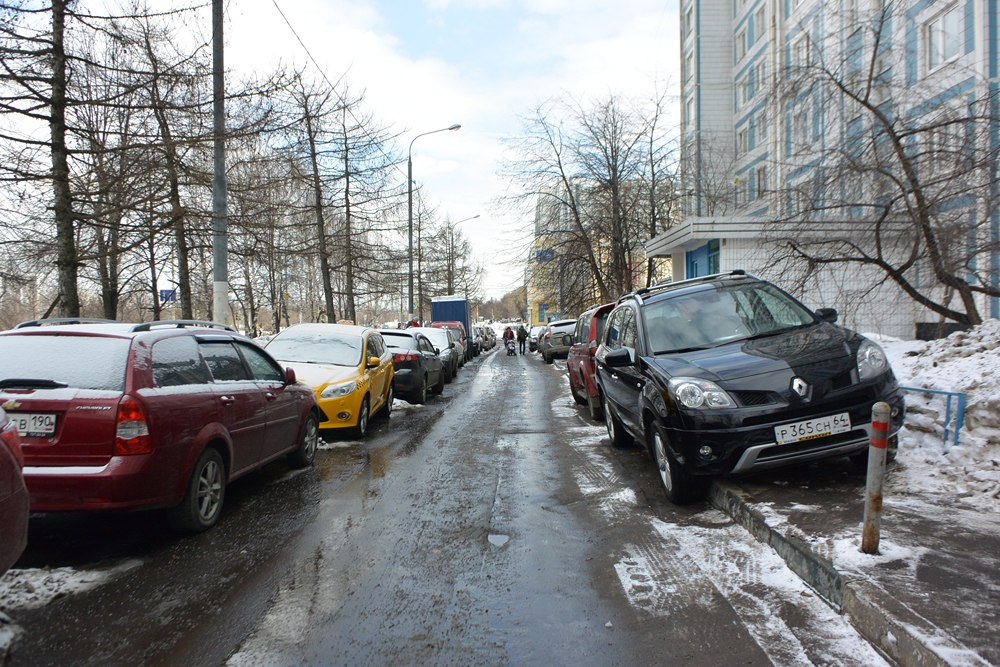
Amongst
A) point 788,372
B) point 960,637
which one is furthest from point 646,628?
point 788,372

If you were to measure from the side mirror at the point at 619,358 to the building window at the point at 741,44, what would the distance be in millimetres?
33148

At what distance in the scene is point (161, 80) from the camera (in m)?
10.3

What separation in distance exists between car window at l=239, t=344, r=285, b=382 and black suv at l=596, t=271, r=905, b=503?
10.7 ft

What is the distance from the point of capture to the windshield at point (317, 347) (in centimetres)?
1002

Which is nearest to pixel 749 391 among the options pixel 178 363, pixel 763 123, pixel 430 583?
pixel 430 583

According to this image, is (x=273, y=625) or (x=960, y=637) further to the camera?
(x=273, y=625)

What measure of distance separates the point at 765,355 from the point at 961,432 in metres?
1.73

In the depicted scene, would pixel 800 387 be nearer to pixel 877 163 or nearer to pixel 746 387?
pixel 746 387

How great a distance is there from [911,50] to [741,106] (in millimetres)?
25674

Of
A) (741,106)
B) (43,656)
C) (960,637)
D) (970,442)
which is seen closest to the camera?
(960,637)

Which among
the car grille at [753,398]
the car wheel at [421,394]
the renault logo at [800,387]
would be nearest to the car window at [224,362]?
the car grille at [753,398]

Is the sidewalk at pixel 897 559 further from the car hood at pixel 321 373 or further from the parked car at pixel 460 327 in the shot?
the parked car at pixel 460 327

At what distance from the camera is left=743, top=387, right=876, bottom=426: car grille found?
498cm

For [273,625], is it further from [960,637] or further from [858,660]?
[960,637]
